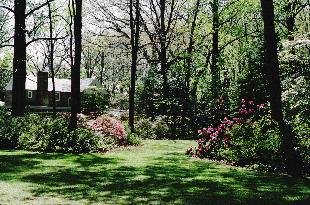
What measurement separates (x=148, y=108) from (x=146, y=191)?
2725 cm

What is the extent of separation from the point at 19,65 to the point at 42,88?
37791mm

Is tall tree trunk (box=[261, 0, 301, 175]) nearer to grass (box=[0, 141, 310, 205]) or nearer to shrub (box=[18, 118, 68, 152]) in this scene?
grass (box=[0, 141, 310, 205])

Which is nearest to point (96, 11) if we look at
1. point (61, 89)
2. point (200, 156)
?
point (200, 156)

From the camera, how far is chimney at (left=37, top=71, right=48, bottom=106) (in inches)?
2303

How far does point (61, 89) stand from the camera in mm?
62500

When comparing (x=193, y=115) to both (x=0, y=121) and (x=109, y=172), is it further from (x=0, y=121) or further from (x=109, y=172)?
(x=109, y=172)

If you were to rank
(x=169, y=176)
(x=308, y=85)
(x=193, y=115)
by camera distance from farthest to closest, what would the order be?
(x=193, y=115) < (x=308, y=85) < (x=169, y=176)

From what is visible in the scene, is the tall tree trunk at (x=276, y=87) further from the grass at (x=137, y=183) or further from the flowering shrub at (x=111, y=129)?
the flowering shrub at (x=111, y=129)

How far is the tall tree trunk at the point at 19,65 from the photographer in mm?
22375

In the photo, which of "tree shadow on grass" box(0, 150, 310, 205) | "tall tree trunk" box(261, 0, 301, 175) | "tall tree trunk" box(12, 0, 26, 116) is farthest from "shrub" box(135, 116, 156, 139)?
"tall tree trunk" box(261, 0, 301, 175)

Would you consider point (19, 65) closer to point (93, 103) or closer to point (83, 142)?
point (83, 142)

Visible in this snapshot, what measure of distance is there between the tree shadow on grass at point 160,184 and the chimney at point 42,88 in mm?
47301

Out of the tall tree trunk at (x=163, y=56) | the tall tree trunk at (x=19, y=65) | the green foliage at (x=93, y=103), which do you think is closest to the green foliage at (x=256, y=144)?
the tall tree trunk at (x=19, y=65)

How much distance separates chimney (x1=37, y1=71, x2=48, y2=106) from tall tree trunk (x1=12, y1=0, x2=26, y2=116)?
119ft
